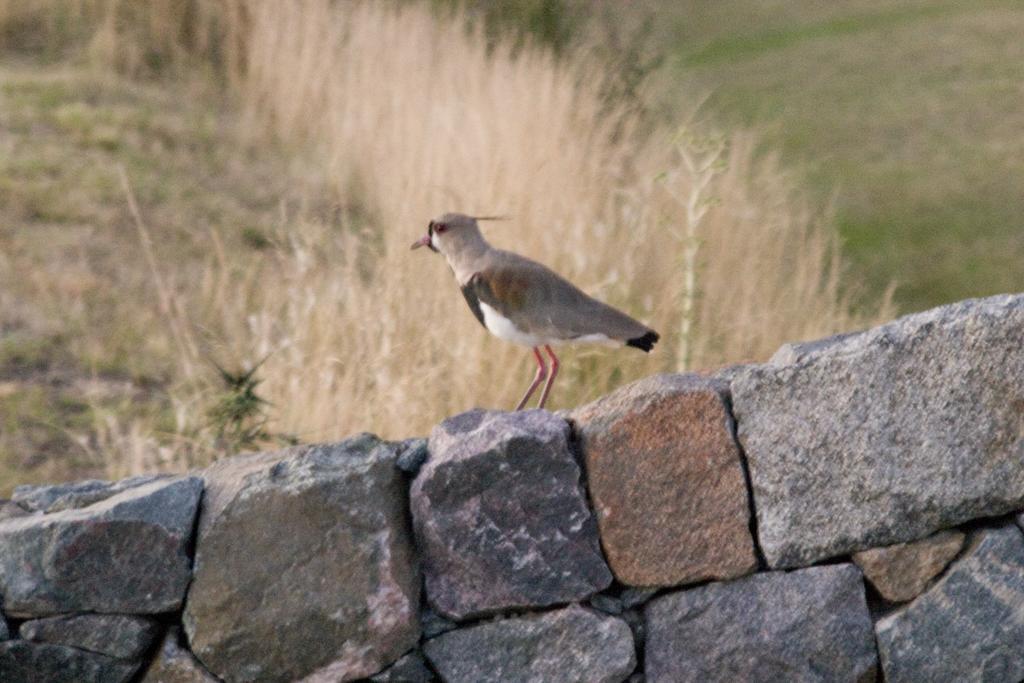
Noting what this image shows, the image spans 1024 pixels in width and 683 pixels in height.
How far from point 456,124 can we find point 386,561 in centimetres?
484

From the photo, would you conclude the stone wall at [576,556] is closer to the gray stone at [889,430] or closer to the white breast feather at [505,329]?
the gray stone at [889,430]

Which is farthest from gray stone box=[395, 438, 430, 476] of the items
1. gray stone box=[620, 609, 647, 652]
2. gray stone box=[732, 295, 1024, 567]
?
gray stone box=[732, 295, 1024, 567]

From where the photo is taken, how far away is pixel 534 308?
358 cm

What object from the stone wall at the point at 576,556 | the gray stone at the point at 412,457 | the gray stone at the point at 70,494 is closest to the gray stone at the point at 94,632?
the stone wall at the point at 576,556

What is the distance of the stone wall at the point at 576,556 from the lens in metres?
3.13

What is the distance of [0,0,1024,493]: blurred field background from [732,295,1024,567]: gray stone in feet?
4.74

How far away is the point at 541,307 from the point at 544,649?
81cm

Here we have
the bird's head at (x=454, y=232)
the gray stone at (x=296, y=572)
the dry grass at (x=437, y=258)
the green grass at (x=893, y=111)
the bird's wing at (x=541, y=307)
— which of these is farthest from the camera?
the green grass at (x=893, y=111)

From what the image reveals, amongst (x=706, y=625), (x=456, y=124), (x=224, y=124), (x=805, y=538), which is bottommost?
(x=224, y=124)

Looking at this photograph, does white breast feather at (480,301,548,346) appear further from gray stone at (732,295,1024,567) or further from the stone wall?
gray stone at (732,295,1024,567)

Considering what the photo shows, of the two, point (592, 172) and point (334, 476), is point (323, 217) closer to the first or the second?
point (592, 172)

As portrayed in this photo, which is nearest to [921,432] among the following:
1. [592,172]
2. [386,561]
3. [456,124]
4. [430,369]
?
[386,561]

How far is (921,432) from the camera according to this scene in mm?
3080

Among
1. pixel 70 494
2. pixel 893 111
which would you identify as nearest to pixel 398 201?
pixel 70 494
